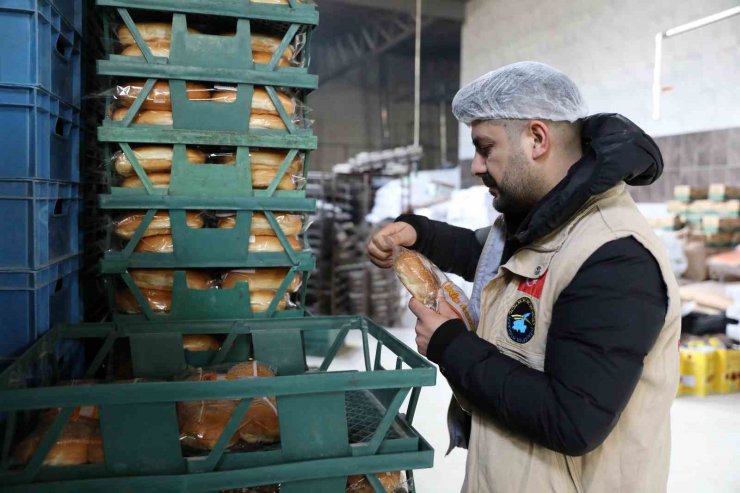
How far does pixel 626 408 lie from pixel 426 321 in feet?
1.56

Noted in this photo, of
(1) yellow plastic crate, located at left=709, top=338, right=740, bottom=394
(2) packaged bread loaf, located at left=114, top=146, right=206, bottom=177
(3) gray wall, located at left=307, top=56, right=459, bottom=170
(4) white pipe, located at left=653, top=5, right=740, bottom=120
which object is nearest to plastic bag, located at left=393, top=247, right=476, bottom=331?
(2) packaged bread loaf, located at left=114, top=146, right=206, bottom=177

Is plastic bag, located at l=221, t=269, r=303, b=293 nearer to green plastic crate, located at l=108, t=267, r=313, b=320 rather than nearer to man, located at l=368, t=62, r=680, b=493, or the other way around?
green plastic crate, located at l=108, t=267, r=313, b=320

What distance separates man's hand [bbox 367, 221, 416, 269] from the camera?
1865 millimetres

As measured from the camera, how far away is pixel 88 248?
100 inches

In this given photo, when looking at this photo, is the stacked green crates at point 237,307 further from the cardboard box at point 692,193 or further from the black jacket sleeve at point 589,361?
the cardboard box at point 692,193

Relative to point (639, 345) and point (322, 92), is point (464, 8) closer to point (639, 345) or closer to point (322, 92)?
point (322, 92)

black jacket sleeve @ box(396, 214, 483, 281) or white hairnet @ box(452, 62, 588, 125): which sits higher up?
white hairnet @ box(452, 62, 588, 125)

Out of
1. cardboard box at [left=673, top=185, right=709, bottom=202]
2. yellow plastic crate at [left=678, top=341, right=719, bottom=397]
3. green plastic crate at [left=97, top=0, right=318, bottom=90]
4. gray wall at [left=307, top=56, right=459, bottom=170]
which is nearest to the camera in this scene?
green plastic crate at [left=97, top=0, right=318, bottom=90]

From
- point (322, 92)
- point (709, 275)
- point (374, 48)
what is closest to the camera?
point (709, 275)

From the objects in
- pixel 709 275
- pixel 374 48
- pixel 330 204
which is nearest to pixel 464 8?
pixel 374 48

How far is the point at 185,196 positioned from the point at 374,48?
12.1 m

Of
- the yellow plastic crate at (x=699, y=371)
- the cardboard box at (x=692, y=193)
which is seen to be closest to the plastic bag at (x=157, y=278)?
the yellow plastic crate at (x=699, y=371)

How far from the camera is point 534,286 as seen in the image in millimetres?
1336

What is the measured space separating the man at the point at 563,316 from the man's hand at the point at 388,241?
0.43 meters
